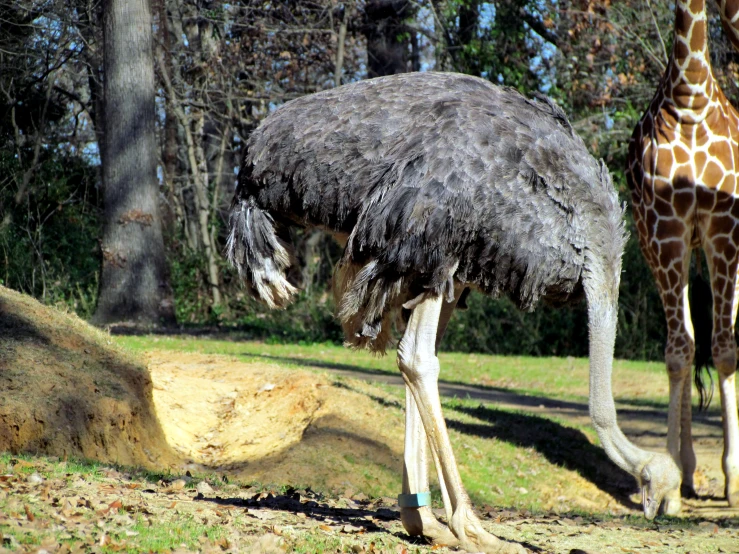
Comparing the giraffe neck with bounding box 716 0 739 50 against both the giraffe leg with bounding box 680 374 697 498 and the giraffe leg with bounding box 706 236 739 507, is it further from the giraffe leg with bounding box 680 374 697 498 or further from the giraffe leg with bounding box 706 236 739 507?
the giraffe leg with bounding box 680 374 697 498

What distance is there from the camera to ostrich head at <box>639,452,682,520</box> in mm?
4355

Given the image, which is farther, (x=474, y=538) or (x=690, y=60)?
(x=690, y=60)

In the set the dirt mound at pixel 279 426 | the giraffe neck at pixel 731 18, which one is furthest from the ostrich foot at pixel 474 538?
the giraffe neck at pixel 731 18

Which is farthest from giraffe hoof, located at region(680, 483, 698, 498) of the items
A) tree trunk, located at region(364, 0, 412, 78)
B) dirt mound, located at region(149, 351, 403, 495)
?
tree trunk, located at region(364, 0, 412, 78)

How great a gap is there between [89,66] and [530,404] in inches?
398

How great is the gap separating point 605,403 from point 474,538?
0.89 m

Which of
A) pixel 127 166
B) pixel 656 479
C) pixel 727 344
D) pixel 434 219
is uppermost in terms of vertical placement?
pixel 127 166

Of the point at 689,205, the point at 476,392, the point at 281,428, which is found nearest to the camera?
the point at 281,428

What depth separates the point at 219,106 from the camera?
18.9 metres

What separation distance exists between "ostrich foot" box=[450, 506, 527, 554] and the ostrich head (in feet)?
2.10

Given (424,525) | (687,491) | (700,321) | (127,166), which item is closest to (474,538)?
(424,525)

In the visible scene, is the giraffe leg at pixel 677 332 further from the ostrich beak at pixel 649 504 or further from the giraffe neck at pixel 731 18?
the ostrich beak at pixel 649 504

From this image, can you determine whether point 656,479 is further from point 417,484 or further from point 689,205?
point 689,205

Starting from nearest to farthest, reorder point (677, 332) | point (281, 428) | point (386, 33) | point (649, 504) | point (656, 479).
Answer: point (656, 479)
point (649, 504)
point (281, 428)
point (677, 332)
point (386, 33)
